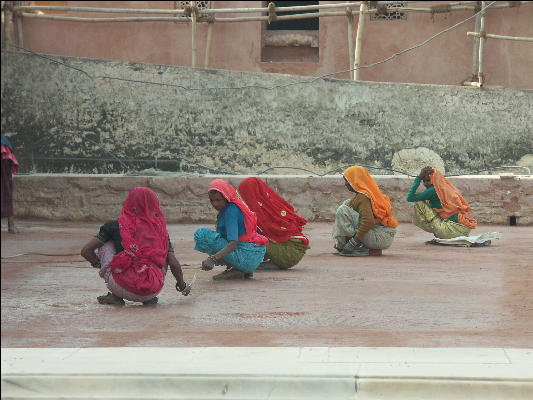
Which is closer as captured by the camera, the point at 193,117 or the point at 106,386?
the point at 106,386

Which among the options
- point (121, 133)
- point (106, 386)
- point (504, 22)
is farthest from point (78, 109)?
point (106, 386)

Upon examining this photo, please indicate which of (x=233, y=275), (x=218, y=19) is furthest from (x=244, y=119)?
(x=233, y=275)

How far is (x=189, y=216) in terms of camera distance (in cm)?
A: 1169

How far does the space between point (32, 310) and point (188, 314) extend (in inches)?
41.3

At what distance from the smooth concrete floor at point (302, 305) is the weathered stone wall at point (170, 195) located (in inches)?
115

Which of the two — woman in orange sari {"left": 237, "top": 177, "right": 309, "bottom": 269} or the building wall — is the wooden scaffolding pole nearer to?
the building wall

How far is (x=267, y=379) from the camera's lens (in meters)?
3.65

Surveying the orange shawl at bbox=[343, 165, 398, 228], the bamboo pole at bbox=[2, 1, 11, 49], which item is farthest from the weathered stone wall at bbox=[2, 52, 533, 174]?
the orange shawl at bbox=[343, 165, 398, 228]

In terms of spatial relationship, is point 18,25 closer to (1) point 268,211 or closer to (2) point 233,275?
(1) point 268,211

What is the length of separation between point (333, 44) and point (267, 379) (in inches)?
447

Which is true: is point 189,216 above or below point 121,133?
below

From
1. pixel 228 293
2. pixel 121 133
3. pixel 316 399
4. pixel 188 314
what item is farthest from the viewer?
pixel 121 133

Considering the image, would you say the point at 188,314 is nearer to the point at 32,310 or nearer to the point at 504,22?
the point at 32,310

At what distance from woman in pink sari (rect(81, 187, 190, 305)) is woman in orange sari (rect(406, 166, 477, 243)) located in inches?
173
